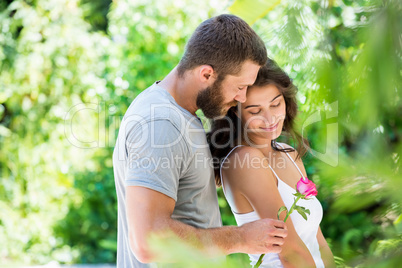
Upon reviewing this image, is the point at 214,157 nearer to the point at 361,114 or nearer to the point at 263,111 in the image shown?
the point at 263,111

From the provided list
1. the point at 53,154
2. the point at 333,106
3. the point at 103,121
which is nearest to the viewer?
the point at 333,106

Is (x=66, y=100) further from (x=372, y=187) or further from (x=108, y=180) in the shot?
(x=372, y=187)

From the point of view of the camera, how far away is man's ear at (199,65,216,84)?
68.7 inches

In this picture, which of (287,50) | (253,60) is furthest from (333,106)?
(253,60)

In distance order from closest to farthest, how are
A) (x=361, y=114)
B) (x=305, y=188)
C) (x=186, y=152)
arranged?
(x=361, y=114), (x=305, y=188), (x=186, y=152)

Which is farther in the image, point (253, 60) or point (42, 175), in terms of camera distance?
point (42, 175)

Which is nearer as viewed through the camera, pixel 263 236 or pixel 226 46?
pixel 263 236

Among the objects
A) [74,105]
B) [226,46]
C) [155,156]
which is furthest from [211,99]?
[74,105]

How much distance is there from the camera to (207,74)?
1.76 m

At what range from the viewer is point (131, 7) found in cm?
431

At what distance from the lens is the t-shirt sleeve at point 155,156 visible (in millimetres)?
1473

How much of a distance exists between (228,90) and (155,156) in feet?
1.55

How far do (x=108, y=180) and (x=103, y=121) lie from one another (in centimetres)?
62

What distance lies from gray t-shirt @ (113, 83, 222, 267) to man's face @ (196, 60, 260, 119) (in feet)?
0.34
